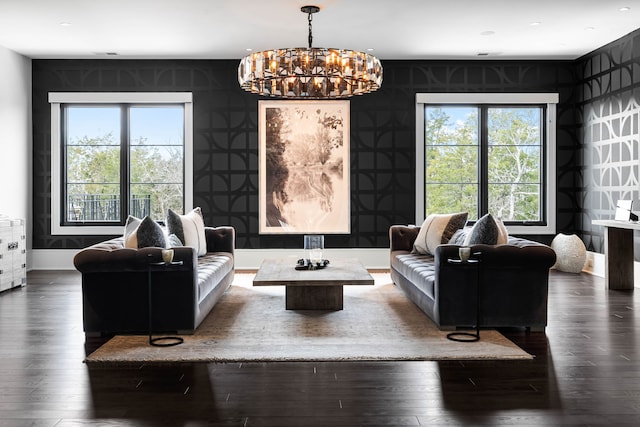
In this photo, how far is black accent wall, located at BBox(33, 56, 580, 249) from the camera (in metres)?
8.33

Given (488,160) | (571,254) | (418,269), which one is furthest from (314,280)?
(488,160)

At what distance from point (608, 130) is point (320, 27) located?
12.7ft

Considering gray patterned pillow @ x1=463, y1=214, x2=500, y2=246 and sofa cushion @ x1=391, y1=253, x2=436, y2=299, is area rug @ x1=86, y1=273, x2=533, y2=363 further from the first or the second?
gray patterned pillow @ x1=463, y1=214, x2=500, y2=246

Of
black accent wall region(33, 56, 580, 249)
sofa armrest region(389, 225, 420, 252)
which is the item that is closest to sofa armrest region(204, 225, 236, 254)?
→ black accent wall region(33, 56, 580, 249)

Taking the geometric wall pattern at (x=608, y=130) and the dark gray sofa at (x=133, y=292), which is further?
the geometric wall pattern at (x=608, y=130)

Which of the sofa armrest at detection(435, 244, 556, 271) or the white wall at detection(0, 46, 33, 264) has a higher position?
the white wall at detection(0, 46, 33, 264)

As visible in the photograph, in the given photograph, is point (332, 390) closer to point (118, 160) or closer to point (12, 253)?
point (12, 253)

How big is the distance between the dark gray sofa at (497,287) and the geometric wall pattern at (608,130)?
3.13 m

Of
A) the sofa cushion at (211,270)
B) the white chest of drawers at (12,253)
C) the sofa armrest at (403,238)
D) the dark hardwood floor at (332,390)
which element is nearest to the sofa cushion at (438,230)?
the sofa armrest at (403,238)

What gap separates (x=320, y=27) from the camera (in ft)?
22.2

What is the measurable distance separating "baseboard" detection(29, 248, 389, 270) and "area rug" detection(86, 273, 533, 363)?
2.71 m

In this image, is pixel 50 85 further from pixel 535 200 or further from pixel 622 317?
pixel 622 317

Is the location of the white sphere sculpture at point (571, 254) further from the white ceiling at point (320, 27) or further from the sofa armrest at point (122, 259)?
the sofa armrest at point (122, 259)

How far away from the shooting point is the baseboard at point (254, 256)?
27.4 feet
